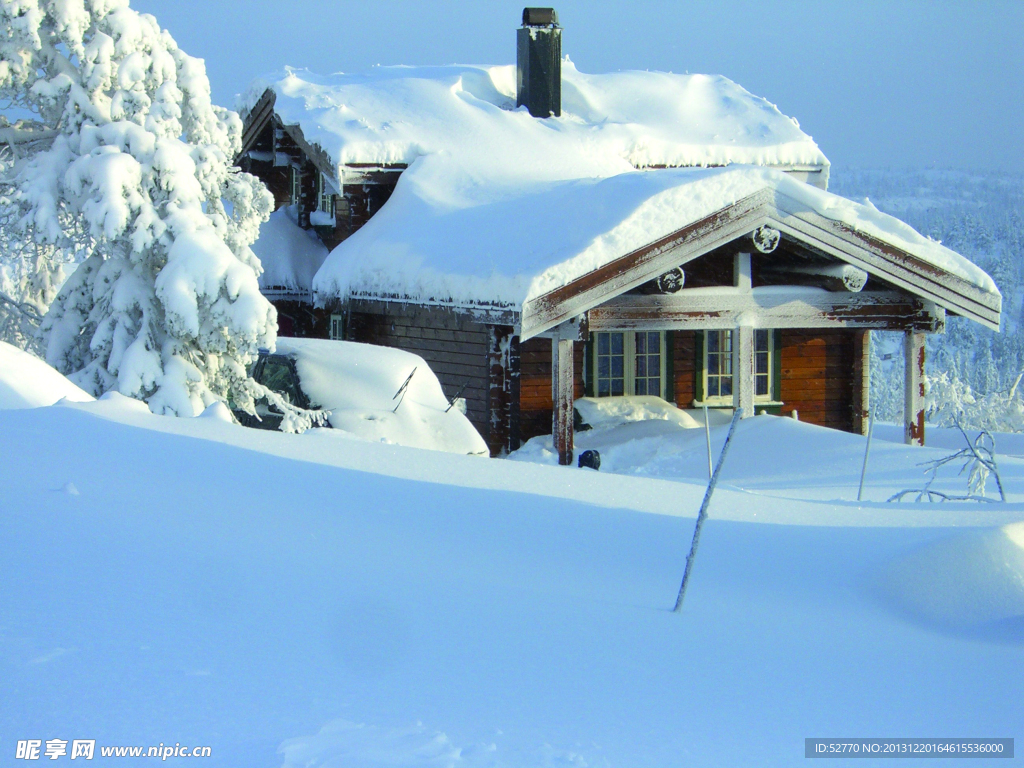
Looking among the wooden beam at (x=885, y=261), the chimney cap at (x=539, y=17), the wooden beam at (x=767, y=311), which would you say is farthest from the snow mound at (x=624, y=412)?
the chimney cap at (x=539, y=17)

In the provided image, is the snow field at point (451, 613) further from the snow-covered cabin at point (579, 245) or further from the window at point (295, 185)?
the window at point (295, 185)

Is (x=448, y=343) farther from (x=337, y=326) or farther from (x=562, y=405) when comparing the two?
(x=337, y=326)

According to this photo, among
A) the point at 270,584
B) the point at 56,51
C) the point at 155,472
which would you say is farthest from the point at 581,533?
the point at 56,51

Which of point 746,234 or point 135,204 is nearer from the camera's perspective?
point 135,204

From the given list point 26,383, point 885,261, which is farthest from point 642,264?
point 26,383

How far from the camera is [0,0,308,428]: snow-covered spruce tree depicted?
9344 millimetres

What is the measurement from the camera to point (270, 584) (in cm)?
348

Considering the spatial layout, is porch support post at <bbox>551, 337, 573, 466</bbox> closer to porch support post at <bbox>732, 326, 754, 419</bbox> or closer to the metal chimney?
porch support post at <bbox>732, 326, 754, 419</bbox>

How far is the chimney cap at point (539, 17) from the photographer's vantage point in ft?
56.4

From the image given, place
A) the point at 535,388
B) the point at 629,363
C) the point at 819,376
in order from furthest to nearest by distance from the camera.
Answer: the point at 819,376, the point at 629,363, the point at 535,388

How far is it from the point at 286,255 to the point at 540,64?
5.82 m

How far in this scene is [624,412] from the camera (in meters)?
13.9

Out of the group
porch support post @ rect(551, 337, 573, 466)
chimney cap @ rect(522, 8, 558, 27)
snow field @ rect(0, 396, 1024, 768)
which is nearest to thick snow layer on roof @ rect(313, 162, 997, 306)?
porch support post @ rect(551, 337, 573, 466)

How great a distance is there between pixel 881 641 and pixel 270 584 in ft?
7.60
